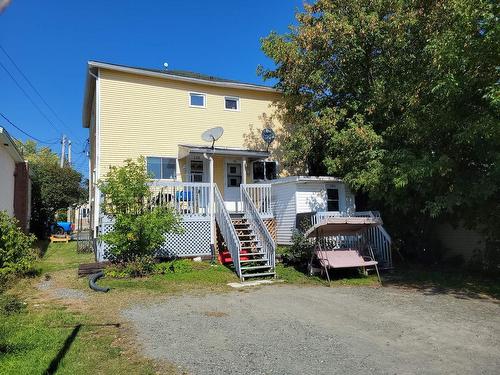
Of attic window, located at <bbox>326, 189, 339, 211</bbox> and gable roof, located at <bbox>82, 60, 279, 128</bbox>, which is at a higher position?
gable roof, located at <bbox>82, 60, 279, 128</bbox>

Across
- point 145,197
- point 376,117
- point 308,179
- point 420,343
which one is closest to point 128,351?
point 420,343

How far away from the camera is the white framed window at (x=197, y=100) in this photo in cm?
1739

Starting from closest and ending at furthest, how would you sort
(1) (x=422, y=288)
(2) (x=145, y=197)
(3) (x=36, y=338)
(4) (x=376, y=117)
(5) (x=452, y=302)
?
(3) (x=36, y=338) < (5) (x=452, y=302) < (1) (x=422, y=288) < (2) (x=145, y=197) < (4) (x=376, y=117)

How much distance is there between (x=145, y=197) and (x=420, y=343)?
8.57 metres

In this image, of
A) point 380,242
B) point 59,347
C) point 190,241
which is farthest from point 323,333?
point 380,242

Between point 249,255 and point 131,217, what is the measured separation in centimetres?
341

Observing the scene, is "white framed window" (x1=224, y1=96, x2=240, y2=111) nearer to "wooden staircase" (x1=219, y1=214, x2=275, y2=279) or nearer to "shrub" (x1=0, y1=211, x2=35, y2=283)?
"wooden staircase" (x1=219, y1=214, x2=275, y2=279)

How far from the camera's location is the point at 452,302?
28.5ft

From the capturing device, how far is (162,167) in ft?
54.3

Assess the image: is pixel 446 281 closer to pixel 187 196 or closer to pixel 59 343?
pixel 187 196

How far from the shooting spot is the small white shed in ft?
51.6

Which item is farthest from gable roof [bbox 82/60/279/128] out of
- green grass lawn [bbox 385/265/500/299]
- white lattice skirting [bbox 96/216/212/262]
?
green grass lawn [bbox 385/265/500/299]

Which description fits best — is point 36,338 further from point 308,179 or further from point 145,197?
point 308,179

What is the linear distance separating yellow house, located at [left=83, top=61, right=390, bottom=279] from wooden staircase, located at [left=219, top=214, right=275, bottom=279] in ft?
0.16
